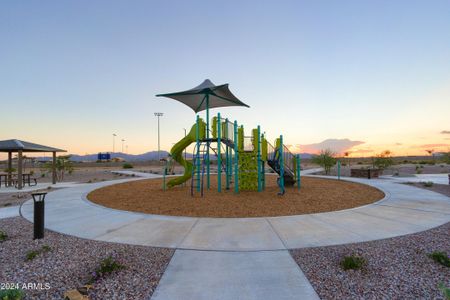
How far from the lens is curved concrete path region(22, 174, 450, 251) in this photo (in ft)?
16.7

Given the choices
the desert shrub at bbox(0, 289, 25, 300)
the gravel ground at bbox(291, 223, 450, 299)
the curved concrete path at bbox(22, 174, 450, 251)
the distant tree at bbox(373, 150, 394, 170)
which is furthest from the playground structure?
the distant tree at bbox(373, 150, 394, 170)

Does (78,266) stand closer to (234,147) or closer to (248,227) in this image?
(248,227)

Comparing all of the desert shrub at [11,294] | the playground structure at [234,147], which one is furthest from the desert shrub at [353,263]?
the playground structure at [234,147]

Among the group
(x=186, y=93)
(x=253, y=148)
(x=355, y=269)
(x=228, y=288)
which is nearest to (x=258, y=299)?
(x=228, y=288)

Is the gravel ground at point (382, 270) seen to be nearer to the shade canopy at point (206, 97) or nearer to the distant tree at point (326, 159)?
the shade canopy at point (206, 97)

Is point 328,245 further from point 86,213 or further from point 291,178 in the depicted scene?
point 291,178

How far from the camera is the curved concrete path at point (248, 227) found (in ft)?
16.7

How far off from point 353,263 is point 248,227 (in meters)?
2.76

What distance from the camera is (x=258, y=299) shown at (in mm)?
3078

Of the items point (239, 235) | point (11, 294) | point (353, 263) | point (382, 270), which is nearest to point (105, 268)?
point (11, 294)

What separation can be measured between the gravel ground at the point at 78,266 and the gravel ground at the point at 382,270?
262cm

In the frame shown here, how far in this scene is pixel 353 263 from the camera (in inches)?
153

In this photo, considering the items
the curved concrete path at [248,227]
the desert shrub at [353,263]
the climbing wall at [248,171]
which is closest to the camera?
the desert shrub at [353,263]

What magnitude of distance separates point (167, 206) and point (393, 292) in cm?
745
